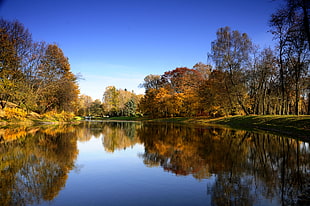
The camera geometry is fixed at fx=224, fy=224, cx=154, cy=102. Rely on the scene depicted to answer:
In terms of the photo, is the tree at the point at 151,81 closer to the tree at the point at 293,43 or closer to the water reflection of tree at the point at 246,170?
the tree at the point at 293,43

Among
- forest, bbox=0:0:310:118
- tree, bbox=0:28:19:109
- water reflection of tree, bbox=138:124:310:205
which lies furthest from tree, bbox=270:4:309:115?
tree, bbox=0:28:19:109

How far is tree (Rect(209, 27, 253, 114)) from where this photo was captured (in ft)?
106

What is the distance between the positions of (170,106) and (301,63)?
2728cm

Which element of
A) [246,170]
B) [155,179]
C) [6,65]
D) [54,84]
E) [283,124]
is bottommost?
[155,179]

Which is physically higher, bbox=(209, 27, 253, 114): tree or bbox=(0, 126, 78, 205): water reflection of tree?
bbox=(209, 27, 253, 114): tree

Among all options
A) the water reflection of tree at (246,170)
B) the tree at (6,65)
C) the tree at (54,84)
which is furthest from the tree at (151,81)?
the water reflection of tree at (246,170)

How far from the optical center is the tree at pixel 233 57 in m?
32.4

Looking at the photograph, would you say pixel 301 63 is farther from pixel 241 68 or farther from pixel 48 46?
pixel 48 46

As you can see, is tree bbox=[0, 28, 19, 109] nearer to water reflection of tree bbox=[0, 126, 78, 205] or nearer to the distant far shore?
water reflection of tree bbox=[0, 126, 78, 205]

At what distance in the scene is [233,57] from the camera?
3297cm

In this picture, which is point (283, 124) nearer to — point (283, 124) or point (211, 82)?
point (283, 124)

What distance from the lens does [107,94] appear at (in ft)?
271

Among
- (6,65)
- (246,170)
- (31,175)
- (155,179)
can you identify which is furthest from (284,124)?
(6,65)

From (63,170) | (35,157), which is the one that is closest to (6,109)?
(35,157)
